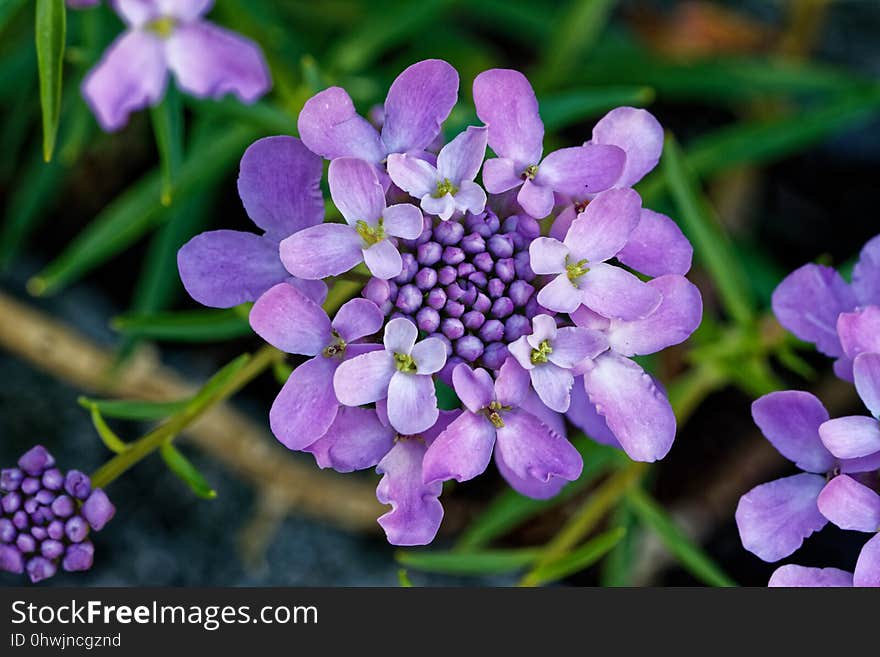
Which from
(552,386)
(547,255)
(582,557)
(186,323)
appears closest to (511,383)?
(552,386)

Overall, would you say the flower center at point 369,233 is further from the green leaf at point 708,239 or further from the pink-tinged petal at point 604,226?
the green leaf at point 708,239

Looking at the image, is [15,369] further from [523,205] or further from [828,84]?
[828,84]

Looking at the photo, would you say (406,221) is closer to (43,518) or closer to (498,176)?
(498,176)

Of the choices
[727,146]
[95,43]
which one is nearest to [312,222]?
[95,43]

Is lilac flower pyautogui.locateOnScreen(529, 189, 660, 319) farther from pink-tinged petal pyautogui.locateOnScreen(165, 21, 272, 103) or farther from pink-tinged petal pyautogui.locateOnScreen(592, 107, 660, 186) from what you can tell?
pink-tinged petal pyautogui.locateOnScreen(165, 21, 272, 103)

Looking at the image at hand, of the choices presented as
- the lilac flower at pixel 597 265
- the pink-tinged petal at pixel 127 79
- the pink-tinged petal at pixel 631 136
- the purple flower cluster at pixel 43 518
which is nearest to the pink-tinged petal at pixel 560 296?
the lilac flower at pixel 597 265

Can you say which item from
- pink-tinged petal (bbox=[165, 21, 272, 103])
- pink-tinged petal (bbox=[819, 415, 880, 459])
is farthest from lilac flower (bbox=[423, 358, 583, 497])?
pink-tinged petal (bbox=[165, 21, 272, 103])

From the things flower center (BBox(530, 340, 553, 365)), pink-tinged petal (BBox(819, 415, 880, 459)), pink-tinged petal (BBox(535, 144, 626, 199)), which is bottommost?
flower center (BBox(530, 340, 553, 365))
